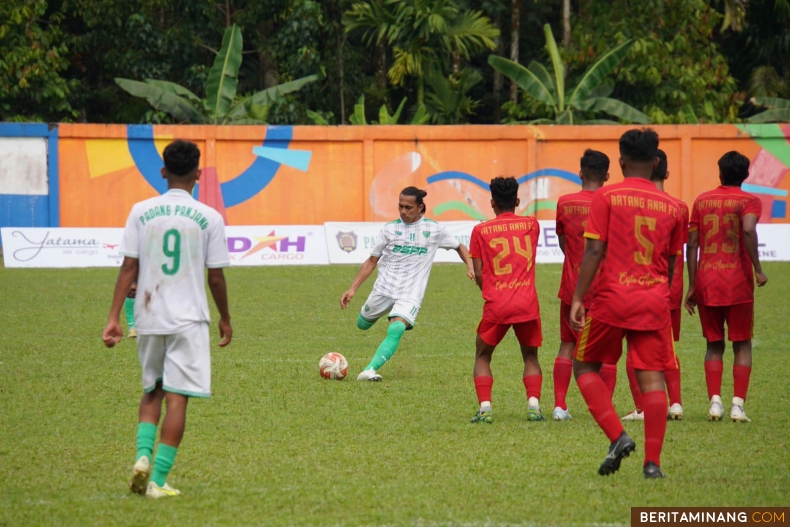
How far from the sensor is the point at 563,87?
1057 inches

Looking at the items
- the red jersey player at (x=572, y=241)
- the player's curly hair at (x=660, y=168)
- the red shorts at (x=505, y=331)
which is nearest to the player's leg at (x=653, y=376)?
the red jersey player at (x=572, y=241)

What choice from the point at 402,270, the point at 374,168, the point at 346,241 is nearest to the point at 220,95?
the point at 374,168

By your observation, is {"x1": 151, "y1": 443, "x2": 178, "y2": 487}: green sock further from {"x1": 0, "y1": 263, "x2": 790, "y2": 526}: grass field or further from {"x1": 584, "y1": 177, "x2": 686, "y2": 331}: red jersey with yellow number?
{"x1": 584, "y1": 177, "x2": 686, "y2": 331}: red jersey with yellow number

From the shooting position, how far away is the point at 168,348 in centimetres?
539

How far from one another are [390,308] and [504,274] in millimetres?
2437

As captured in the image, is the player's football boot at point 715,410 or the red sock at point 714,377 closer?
the player's football boot at point 715,410

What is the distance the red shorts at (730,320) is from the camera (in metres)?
7.63

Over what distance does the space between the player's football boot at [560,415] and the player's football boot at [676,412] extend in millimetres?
736

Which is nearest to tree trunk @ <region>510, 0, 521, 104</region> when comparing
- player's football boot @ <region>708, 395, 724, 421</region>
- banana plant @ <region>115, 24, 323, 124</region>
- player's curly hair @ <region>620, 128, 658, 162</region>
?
banana plant @ <region>115, 24, 323, 124</region>

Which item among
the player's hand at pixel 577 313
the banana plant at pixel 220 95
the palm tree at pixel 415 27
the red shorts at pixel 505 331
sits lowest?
the red shorts at pixel 505 331

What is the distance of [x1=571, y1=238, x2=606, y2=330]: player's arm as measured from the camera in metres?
5.74

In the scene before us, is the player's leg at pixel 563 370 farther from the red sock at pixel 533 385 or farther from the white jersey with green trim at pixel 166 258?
the white jersey with green trim at pixel 166 258

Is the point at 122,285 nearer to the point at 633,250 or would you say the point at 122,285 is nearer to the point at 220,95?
the point at 633,250

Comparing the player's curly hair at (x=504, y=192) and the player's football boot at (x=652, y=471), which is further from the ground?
the player's curly hair at (x=504, y=192)
